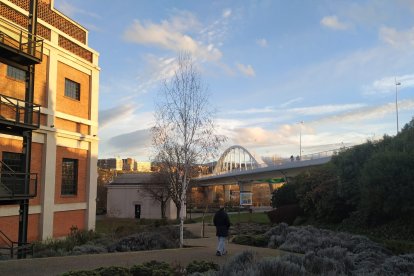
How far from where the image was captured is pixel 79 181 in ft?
97.3

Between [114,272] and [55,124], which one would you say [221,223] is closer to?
[114,272]

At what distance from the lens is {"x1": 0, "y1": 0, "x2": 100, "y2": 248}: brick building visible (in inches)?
906

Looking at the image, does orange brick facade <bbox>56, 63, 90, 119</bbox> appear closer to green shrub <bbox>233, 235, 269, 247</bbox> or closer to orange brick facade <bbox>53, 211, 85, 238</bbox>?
orange brick facade <bbox>53, 211, 85, 238</bbox>

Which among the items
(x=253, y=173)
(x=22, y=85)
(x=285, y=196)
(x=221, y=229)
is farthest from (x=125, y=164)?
(x=221, y=229)

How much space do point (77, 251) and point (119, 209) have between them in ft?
185

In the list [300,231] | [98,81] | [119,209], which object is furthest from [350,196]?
[119,209]

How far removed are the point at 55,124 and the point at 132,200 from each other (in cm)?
4685

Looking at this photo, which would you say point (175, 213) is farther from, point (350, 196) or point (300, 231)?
point (300, 231)

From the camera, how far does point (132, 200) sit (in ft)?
238

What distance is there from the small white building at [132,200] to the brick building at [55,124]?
128ft

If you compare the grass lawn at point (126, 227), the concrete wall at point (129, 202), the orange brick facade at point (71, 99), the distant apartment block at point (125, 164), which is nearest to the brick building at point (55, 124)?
the orange brick facade at point (71, 99)

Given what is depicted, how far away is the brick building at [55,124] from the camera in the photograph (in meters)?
23.0

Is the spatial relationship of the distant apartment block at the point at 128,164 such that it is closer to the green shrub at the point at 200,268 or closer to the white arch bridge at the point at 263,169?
the white arch bridge at the point at 263,169

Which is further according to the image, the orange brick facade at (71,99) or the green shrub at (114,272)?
the orange brick facade at (71,99)
